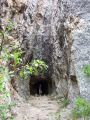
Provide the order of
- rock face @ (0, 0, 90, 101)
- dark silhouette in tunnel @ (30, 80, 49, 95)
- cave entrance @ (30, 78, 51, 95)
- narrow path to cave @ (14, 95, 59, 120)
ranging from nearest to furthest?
1. narrow path to cave @ (14, 95, 59, 120)
2. rock face @ (0, 0, 90, 101)
3. cave entrance @ (30, 78, 51, 95)
4. dark silhouette in tunnel @ (30, 80, 49, 95)

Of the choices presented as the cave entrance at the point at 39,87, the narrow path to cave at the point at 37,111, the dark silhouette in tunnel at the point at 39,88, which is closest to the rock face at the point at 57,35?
the narrow path to cave at the point at 37,111

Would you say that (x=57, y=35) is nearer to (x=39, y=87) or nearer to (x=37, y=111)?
(x=37, y=111)

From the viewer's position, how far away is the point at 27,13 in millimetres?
18078

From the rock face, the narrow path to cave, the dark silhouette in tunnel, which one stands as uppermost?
the rock face

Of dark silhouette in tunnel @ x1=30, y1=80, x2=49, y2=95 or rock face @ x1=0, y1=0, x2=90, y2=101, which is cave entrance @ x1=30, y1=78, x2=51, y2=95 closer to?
dark silhouette in tunnel @ x1=30, y1=80, x2=49, y2=95

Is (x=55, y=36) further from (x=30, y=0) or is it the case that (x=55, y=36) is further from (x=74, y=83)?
(x=74, y=83)

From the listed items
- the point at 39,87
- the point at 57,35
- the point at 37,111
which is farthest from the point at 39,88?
the point at 37,111

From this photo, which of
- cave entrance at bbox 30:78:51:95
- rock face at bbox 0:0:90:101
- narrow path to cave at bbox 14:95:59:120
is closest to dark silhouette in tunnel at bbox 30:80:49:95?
cave entrance at bbox 30:78:51:95

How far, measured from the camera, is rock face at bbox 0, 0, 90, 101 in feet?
43.3

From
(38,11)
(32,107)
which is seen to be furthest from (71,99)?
(38,11)

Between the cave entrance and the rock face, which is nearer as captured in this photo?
the rock face

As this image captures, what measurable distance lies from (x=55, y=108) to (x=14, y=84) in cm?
238

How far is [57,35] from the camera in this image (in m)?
17.7

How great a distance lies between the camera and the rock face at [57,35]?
13195 millimetres
